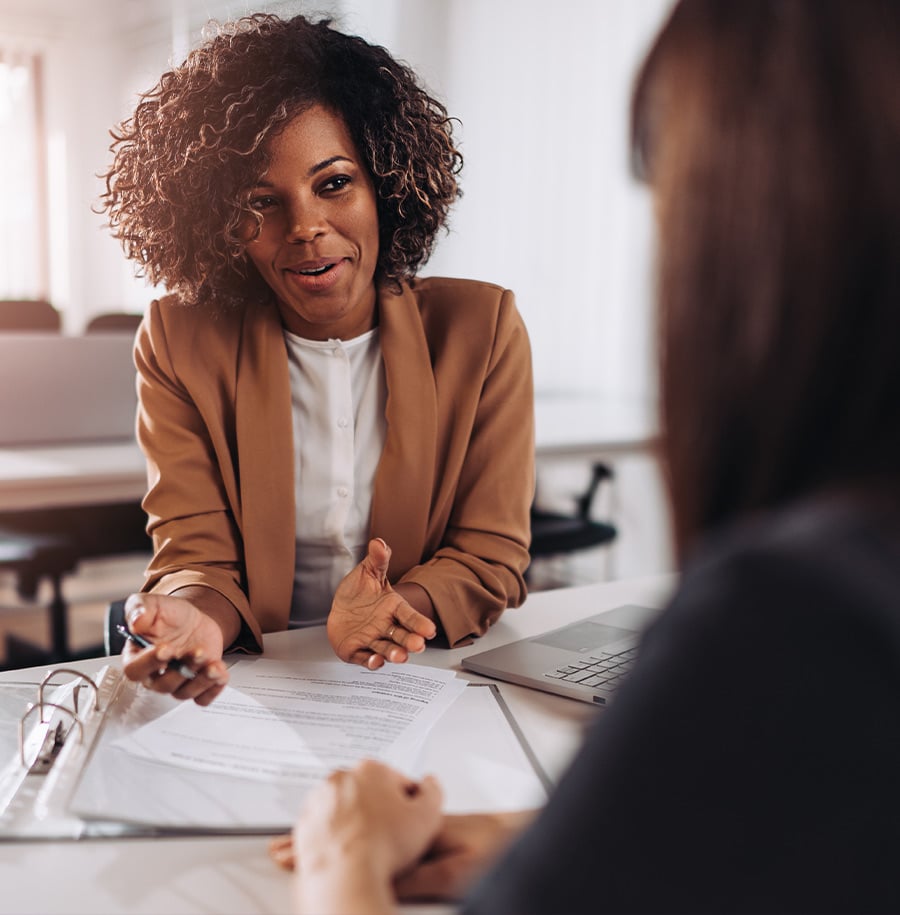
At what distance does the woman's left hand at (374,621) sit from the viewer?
1.08 metres

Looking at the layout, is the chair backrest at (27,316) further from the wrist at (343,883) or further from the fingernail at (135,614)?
the wrist at (343,883)

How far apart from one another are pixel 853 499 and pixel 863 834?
0.12 meters

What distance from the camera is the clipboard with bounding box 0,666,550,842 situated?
73cm

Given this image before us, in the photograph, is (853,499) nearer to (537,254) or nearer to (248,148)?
(248,148)

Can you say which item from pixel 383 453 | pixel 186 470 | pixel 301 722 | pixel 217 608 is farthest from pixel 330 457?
pixel 301 722

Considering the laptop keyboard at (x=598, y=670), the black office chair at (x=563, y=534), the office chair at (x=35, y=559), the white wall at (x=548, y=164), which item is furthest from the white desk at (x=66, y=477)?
the white wall at (x=548, y=164)

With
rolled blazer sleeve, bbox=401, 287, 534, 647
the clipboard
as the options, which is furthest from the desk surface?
the clipboard

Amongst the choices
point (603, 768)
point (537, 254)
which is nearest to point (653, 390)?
point (603, 768)

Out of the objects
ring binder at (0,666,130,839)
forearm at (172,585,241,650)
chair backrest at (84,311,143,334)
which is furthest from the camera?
chair backrest at (84,311,143,334)

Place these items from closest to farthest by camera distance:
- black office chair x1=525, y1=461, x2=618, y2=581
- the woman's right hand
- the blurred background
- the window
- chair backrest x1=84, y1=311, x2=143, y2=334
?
the woman's right hand, black office chair x1=525, y1=461, x2=618, y2=581, chair backrest x1=84, y1=311, x2=143, y2=334, the blurred background, the window

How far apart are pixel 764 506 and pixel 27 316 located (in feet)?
12.8

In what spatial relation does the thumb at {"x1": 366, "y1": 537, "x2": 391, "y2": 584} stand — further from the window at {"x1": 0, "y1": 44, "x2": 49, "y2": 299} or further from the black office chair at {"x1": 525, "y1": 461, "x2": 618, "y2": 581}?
the window at {"x1": 0, "y1": 44, "x2": 49, "y2": 299}

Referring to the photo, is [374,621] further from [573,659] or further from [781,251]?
[781,251]

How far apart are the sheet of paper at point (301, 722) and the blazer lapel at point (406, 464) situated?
0.94 feet
